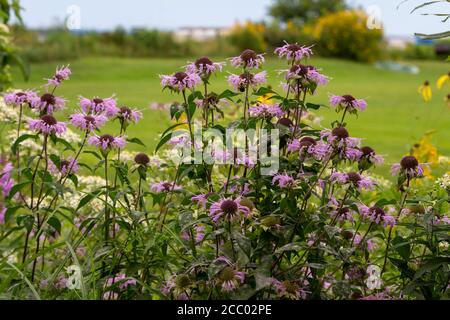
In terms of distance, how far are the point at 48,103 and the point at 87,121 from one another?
15 cm

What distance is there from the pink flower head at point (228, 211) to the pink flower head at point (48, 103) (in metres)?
0.53

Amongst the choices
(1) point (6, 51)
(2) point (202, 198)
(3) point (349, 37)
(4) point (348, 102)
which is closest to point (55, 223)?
(2) point (202, 198)

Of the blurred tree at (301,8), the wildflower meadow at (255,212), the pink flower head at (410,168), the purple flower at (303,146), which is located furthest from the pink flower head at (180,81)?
the blurred tree at (301,8)

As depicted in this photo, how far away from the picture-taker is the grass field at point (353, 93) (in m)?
6.77

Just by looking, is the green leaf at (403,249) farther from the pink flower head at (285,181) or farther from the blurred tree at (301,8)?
the blurred tree at (301,8)

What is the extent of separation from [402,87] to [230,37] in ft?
24.1

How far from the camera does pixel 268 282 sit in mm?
1284

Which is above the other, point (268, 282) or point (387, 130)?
point (268, 282)

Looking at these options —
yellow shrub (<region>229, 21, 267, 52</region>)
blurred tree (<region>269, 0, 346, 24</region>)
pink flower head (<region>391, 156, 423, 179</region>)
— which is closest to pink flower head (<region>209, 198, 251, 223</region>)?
pink flower head (<region>391, 156, 423, 179</region>)

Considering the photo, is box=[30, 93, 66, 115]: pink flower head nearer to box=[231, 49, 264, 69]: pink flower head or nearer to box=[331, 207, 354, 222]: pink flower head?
box=[231, 49, 264, 69]: pink flower head

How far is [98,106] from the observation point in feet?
5.28
